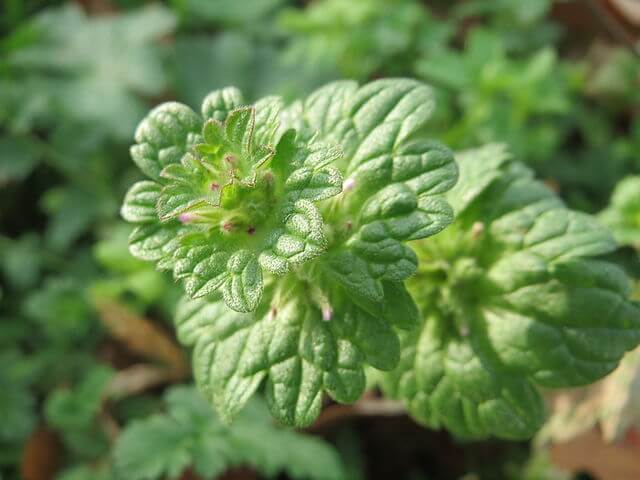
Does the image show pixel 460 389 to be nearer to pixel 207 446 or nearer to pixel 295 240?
pixel 295 240

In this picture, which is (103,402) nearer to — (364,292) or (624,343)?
(364,292)

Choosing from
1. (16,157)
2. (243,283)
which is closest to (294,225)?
(243,283)

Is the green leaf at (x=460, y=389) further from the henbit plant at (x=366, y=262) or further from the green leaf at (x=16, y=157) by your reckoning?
the green leaf at (x=16, y=157)

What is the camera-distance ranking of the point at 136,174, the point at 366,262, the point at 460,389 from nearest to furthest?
1. the point at 366,262
2. the point at 460,389
3. the point at 136,174

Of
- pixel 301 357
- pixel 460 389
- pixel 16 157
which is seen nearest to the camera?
pixel 301 357

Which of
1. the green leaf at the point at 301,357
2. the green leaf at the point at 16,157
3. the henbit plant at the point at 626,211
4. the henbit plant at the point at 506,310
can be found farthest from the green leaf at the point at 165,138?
Answer: the green leaf at the point at 16,157

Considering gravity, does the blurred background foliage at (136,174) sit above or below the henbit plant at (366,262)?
below

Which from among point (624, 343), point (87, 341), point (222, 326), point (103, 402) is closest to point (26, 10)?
point (87, 341)
